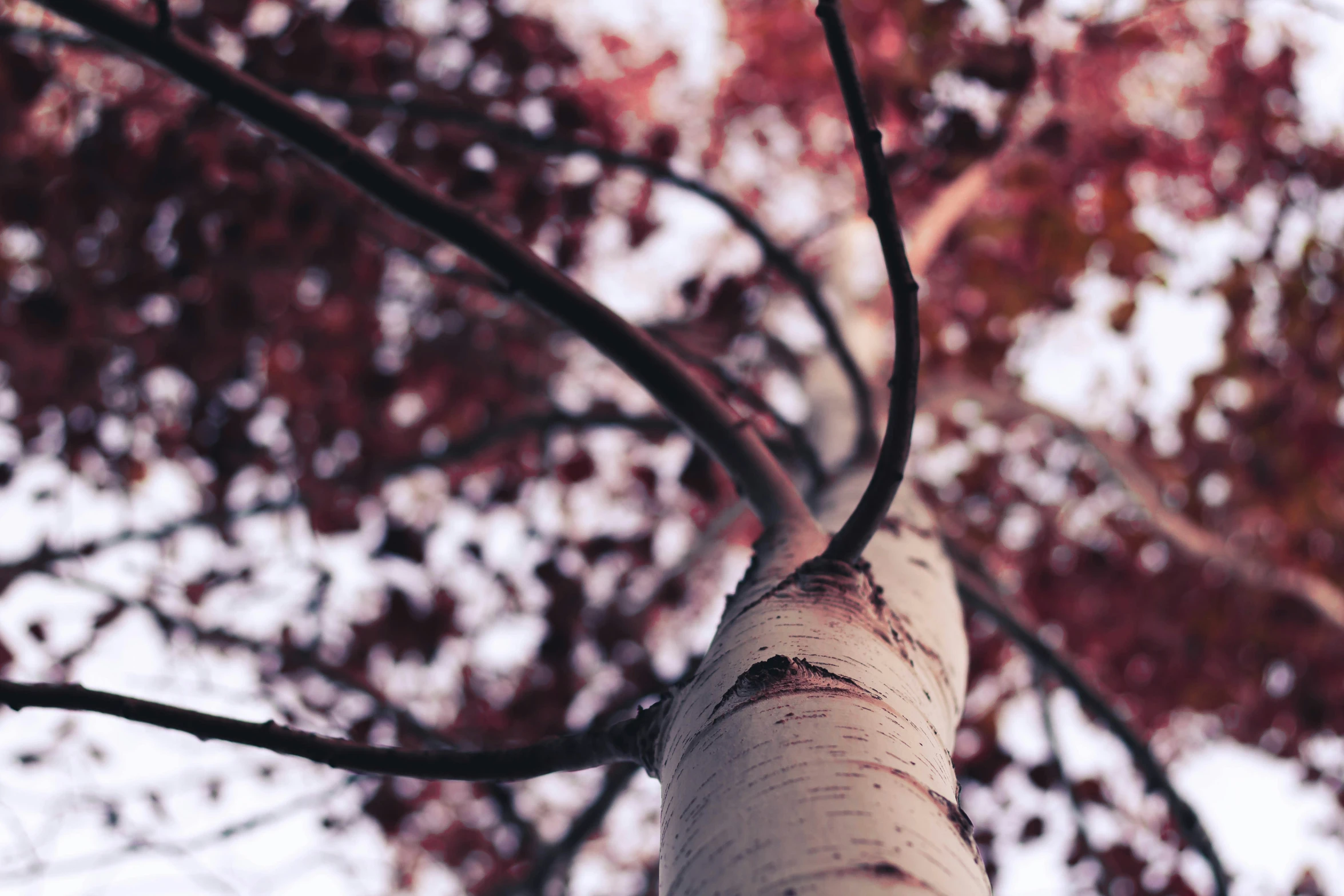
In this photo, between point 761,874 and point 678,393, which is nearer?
point 761,874

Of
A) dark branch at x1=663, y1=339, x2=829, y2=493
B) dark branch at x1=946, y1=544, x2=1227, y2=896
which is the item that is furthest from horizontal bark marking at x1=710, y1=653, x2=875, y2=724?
dark branch at x1=946, y1=544, x2=1227, y2=896

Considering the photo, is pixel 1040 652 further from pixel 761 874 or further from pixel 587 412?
pixel 761 874

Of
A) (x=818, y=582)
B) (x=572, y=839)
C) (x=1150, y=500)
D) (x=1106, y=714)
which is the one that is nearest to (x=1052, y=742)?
(x=1106, y=714)

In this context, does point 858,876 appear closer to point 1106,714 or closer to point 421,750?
point 421,750

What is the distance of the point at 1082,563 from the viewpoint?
6098mm

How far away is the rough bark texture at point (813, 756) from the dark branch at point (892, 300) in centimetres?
10

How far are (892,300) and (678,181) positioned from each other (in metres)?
1.06

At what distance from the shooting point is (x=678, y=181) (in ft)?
6.31

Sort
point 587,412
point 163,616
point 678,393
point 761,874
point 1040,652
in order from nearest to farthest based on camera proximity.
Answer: point 761,874 → point 678,393 → point 1040,652 → point 587,412 → point 163,616

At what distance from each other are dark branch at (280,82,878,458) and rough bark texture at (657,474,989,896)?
1.03m


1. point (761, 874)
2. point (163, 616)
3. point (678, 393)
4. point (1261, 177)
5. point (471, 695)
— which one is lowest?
point (761, 874)

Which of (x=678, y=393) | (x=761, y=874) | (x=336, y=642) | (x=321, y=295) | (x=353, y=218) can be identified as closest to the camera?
(x=761, y=874)

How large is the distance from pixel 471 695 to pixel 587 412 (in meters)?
3.05

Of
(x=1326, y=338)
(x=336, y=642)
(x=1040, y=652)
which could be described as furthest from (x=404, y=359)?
(x=1326, y=338)
